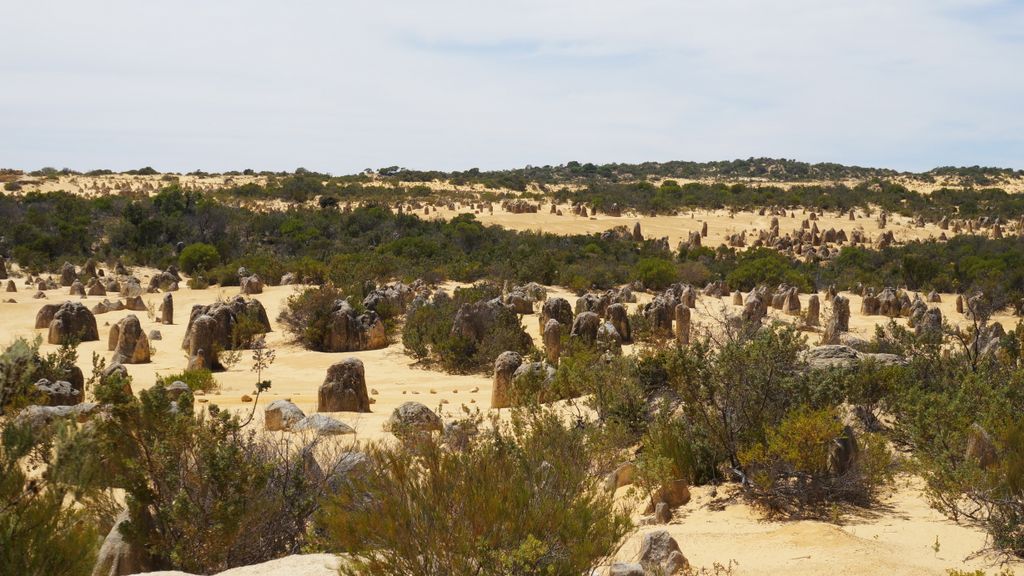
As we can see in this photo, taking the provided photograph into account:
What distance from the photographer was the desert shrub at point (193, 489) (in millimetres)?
5453

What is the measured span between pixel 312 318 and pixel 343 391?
22.0ft

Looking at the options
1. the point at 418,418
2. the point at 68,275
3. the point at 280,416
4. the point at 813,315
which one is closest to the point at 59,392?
the point at 280,416

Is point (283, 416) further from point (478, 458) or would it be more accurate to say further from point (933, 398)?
point (933, 398)

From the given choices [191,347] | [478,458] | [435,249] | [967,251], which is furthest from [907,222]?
[478,458]

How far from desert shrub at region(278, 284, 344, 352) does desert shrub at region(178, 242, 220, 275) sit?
1128 cm

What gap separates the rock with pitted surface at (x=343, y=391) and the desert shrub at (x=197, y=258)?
734 inches

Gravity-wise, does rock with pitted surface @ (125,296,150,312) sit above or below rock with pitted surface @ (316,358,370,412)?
below

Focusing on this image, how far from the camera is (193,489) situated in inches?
225

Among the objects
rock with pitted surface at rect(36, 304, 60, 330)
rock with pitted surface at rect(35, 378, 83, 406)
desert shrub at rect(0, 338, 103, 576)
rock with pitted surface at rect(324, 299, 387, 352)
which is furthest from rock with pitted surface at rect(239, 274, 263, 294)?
desert shrub at rect(0, 338, 103, 576)

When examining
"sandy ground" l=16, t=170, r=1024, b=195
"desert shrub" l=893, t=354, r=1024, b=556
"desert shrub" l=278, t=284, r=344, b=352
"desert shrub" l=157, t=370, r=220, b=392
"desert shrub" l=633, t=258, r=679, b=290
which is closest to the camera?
"desert shrub" l=893, t=354, r=1024, b=556

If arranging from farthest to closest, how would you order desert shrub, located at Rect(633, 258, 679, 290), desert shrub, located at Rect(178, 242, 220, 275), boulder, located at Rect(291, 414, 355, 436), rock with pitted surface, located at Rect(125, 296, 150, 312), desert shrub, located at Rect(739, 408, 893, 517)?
desert shrub, located at Rect(178, 242, 220, 275)
desert shrub, located at Rect(633, 258, 679, 290)
rock with pitted surface, located at Rect(125, 296, 150, 312)
boulder, located at Rect(291, 414, 355, 436)
desert shrub, located at Rect(739, 408, 893, 517)

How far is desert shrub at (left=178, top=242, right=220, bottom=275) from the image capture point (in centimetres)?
2859

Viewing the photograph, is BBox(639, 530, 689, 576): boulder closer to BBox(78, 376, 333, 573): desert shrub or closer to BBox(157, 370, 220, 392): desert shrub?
BBox(78, 376, 333, 573): desert shrub

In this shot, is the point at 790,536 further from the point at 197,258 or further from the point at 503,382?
the point at 197,258
